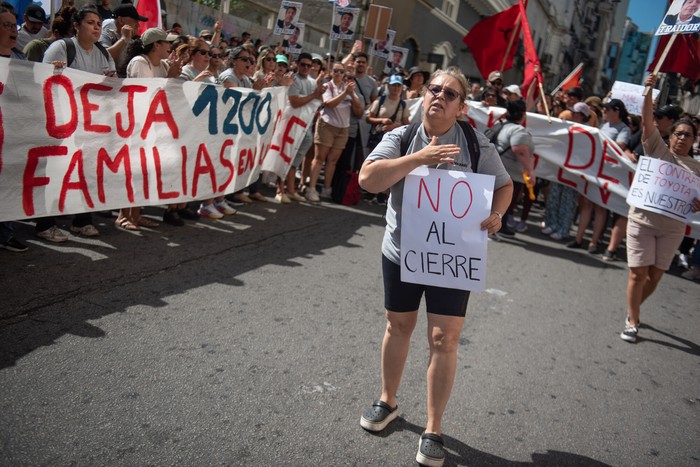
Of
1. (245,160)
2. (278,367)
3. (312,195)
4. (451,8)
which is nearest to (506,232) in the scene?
(312,195)

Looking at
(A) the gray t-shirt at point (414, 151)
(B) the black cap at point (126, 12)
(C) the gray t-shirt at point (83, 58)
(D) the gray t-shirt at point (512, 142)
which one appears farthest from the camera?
(D) the gray t-shirt at point (512, 142)

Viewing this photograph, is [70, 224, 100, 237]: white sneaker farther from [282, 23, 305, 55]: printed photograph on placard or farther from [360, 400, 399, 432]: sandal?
[282, 23, 305, 55]: printed photograph on placard

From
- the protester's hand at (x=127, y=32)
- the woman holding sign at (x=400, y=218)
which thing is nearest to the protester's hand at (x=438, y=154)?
the woman holding sign at (x=400, y=218)

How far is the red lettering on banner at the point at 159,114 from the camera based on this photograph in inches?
219

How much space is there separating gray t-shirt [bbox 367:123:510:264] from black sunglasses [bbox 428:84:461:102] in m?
0.17

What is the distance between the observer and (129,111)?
5344 millimetres

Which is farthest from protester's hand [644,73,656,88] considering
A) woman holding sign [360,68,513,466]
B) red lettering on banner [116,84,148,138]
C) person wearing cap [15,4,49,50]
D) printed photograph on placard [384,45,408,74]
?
printed photograph on placard [384,45,408,74]

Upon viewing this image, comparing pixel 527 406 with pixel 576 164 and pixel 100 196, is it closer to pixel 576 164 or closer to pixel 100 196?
pixel 100 196

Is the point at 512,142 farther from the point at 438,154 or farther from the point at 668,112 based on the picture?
the point at 438,154

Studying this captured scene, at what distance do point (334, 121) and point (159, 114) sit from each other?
353 cm

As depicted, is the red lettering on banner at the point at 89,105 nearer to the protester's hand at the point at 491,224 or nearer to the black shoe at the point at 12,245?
the black shoe at the point at 12,245

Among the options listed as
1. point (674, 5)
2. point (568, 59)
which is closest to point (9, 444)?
point (674, 5)

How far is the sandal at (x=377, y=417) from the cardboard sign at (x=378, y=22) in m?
11.1

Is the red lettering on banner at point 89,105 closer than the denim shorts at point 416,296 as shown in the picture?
No
